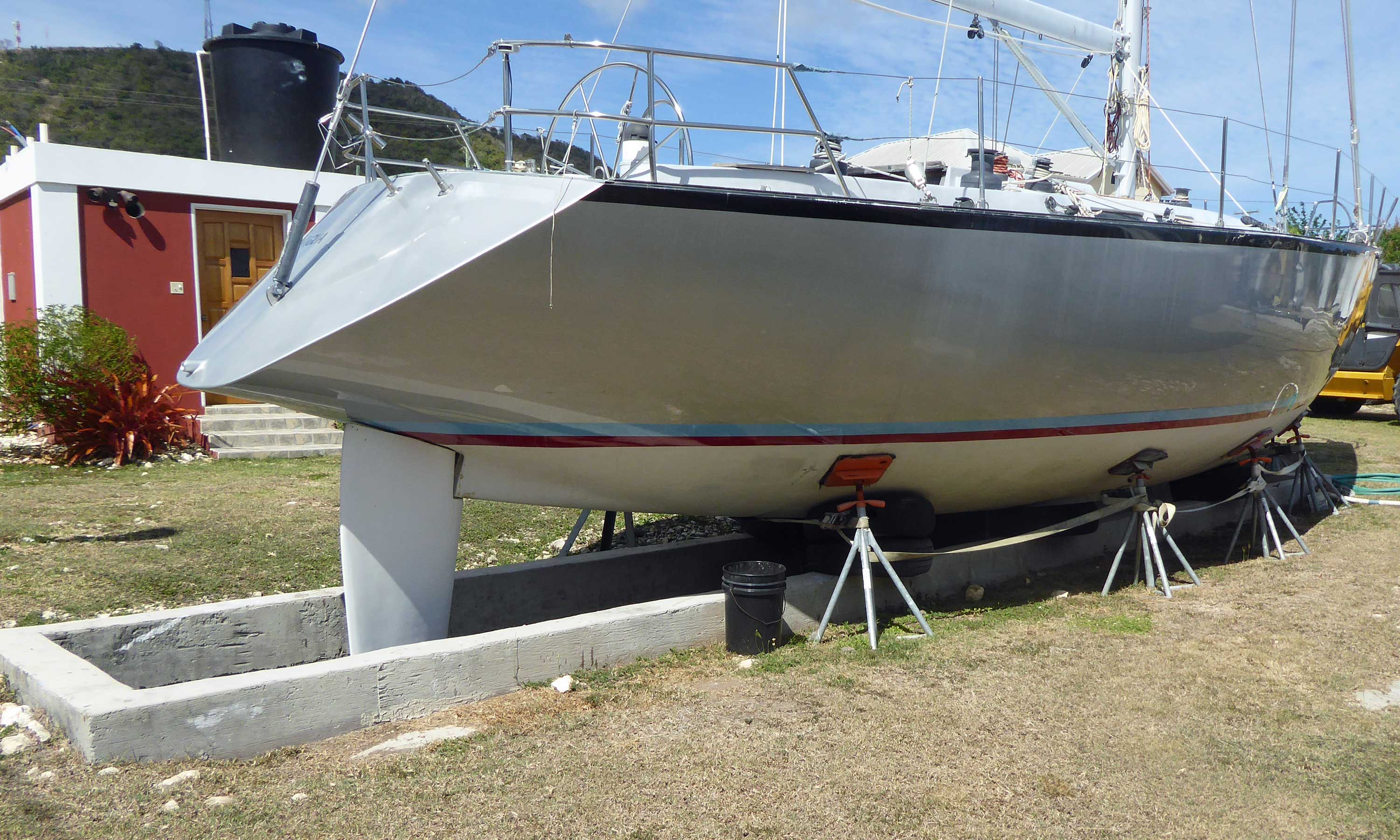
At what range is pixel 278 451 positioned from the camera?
9148 mm

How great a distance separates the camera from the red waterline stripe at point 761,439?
13.4 ft

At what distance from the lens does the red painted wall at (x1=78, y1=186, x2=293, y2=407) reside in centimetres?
933

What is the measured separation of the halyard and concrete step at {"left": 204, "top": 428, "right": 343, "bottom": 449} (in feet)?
11.8

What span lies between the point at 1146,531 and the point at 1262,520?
4.57 feet

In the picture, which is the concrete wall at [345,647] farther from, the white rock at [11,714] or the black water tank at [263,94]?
the black water tank at [263,94]

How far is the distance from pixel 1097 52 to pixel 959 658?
544cm

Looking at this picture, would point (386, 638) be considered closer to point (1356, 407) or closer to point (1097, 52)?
point (1097, 52)

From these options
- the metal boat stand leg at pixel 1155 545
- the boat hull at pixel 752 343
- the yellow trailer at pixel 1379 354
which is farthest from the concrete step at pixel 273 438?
the yellow trailer at pixel 1379 354

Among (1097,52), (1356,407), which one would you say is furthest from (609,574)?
(1356,407)

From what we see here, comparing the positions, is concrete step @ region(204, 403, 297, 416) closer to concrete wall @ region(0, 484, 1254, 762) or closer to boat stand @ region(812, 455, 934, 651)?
concrete wall @ region(0, 484, 1254, 762)

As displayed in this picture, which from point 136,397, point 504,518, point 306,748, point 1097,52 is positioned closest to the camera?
point 306,748

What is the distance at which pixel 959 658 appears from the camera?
4.19 m

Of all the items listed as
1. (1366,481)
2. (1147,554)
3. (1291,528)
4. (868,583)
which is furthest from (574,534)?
(1366,481)

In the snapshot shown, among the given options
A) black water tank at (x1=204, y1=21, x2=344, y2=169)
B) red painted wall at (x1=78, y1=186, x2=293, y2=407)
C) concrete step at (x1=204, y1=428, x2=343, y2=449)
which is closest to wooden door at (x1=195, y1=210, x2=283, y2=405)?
red painted wall at (x1=78, y1=186, x2=293, y2=407)
